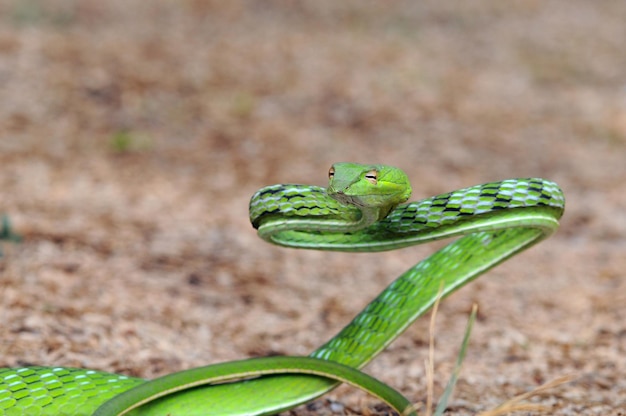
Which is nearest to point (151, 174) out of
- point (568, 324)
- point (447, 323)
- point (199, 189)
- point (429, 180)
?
point (199, 189)

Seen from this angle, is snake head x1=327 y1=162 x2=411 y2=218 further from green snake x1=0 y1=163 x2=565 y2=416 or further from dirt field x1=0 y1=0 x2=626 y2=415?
dirt field x1=0 y1=0 x2=626 y2=415

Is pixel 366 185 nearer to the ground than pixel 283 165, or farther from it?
nearer to the ground

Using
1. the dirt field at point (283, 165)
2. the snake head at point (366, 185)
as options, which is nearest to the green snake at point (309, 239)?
the snake head at point (366, 185)

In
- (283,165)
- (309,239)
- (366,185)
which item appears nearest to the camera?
(366,185)

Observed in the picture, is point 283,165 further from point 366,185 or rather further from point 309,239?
point 366,185

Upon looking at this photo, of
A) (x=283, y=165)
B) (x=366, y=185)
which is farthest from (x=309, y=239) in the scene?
(x=283, y=165)

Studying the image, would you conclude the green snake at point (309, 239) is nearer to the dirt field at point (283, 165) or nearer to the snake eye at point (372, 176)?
the snake eye at point (372, 176)

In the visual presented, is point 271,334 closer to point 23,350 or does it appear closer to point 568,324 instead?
point 23,350
